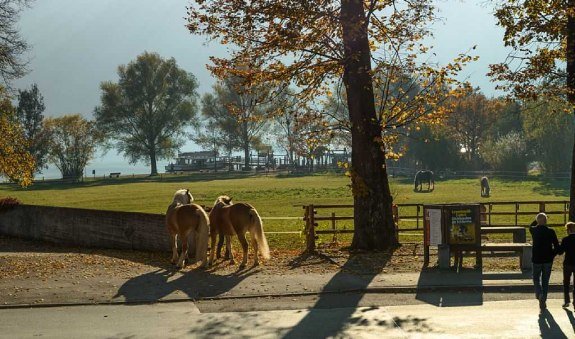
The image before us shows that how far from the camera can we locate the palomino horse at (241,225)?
1692cm

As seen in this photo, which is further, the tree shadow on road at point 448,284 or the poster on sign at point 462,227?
the poster on sign at point 462,227

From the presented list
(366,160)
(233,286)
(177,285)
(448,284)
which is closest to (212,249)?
(177,285)

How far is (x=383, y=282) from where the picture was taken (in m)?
14.7

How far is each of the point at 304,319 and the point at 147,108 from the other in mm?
99077

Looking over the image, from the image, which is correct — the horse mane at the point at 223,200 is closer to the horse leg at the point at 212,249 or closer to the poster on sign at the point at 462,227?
the horse leg at the point at 212,249

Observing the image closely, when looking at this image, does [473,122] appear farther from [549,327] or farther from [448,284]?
[549,327]

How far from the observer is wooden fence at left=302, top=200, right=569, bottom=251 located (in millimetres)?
20188

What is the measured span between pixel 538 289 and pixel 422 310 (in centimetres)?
221

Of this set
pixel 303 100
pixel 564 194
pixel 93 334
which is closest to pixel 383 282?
pixel 93 334

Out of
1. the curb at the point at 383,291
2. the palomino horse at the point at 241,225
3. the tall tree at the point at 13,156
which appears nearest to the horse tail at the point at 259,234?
the palomino horse at the point at 241,225

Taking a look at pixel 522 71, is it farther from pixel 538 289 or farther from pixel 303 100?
pixel 538 289

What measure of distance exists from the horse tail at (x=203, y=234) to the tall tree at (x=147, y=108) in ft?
296

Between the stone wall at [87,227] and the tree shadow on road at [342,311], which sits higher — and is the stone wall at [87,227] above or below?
above

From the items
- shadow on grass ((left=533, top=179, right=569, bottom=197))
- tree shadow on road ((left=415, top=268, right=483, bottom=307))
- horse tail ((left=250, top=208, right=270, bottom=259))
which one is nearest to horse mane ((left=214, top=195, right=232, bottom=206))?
horse tail ((left=250, top=208, right=270, bottom=259))
